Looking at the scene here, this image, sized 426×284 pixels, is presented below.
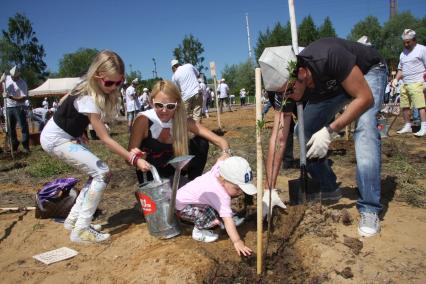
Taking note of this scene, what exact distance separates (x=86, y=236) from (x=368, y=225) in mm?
2299

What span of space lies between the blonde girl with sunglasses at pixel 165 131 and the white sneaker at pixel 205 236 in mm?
620

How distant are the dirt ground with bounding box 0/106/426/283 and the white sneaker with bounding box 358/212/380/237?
0.05 m

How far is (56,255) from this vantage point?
2.97 metres

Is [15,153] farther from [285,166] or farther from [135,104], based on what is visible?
[285,166]

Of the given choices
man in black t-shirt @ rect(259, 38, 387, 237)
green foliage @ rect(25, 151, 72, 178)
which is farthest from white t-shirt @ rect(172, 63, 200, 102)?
man in black t-shirt @ rect(259, 38, 387, 237)

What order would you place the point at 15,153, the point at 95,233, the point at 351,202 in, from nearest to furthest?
the point at 95,233
the point at 351,202
the point at 15,153

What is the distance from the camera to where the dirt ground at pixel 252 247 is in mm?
2424

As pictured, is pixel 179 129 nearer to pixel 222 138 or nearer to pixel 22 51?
pixel 222 138

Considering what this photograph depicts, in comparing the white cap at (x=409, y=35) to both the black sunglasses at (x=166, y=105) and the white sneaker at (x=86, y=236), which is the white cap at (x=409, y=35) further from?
the white sneaker at (x=86, y=236)

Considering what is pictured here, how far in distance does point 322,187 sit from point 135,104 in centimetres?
971

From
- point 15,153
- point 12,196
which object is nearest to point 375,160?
point 12,196

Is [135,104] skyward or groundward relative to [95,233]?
skyward

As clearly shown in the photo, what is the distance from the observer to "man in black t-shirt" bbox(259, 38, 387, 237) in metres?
2.62

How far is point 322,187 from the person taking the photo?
11.8ft
